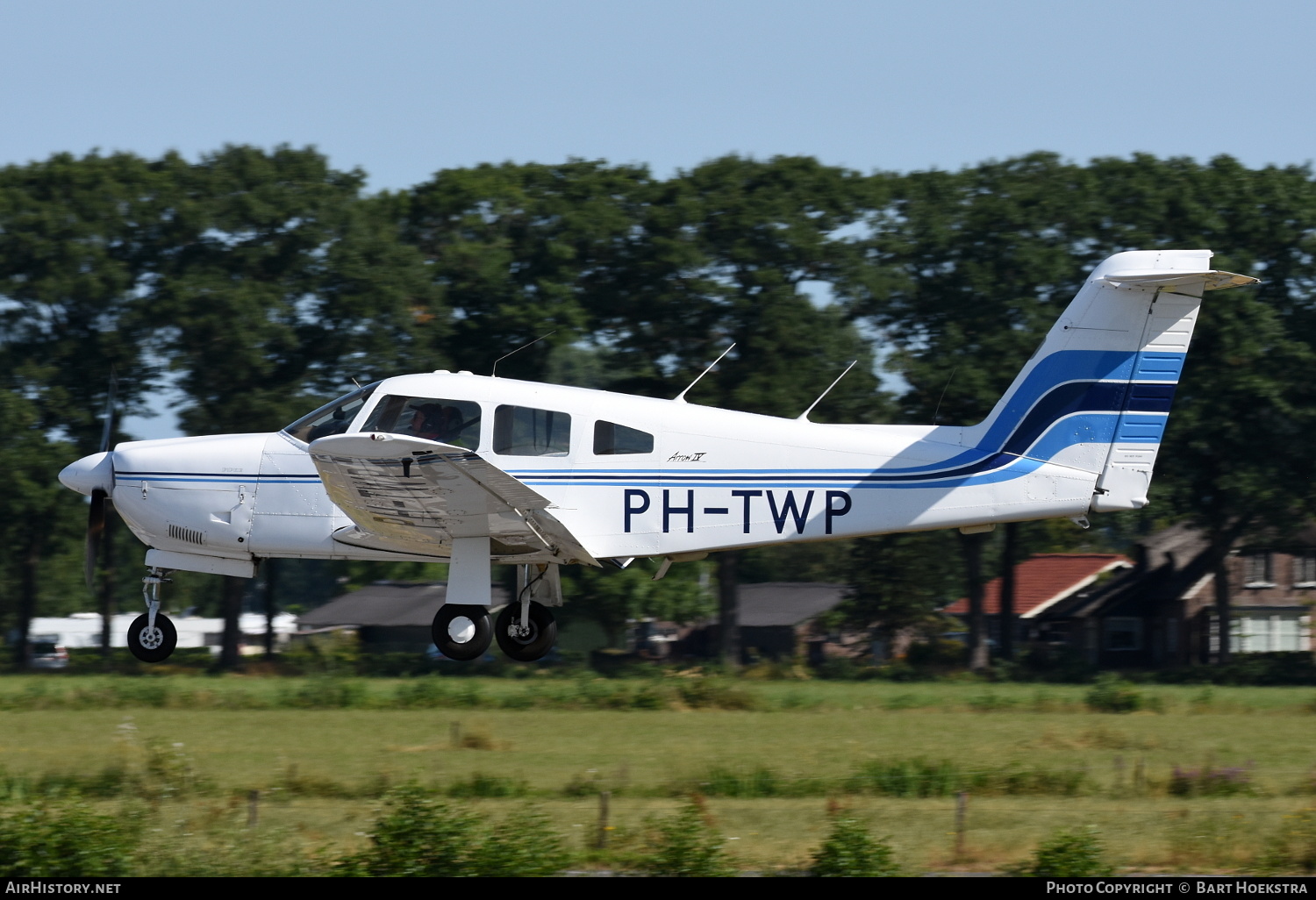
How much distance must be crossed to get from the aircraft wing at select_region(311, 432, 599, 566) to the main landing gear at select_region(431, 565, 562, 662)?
390mm

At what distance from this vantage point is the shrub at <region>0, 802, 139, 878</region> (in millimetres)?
11664

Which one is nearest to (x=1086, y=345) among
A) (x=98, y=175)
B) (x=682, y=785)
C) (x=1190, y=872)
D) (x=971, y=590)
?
(x=1190, y=872)

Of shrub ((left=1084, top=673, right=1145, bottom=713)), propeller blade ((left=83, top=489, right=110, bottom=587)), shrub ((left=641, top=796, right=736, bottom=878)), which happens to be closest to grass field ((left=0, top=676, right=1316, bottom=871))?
shrub ((left=1084, top=673, right=1145, bottom=713))

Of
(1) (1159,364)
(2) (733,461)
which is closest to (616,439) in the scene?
(2) (733,461)

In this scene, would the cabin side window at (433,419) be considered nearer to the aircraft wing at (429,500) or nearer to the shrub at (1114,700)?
the aircraft wing at (429,500)

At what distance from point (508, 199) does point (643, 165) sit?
12.0 feet

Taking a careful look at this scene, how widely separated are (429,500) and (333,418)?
1.40 meters

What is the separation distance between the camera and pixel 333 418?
12773 mm

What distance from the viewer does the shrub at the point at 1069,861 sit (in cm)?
1155

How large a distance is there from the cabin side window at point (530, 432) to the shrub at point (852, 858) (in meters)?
4.08

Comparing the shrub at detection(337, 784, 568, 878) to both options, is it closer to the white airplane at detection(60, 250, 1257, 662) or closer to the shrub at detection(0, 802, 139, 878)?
the white airplane at detection(60, 250, 1257, 662)

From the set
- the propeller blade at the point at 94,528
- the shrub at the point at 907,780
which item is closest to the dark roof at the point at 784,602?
the shrub at the point at 907,780

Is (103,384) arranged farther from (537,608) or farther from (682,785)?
(537,608)

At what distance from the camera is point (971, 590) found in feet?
120
